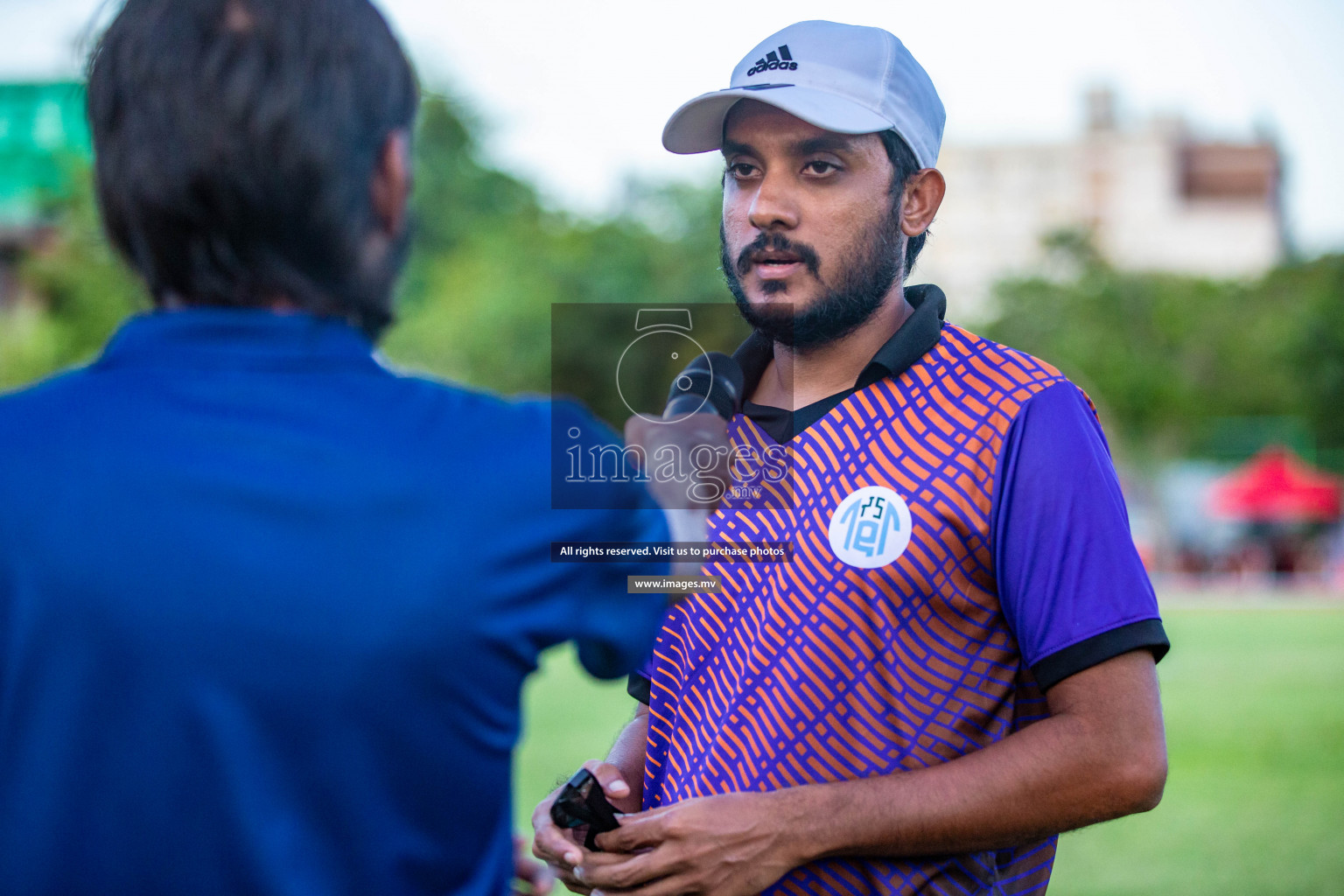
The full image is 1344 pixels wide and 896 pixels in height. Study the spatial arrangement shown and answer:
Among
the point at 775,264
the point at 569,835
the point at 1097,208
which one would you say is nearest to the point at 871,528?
the point at 775,264

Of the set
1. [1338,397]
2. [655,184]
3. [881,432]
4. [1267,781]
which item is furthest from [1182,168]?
[881,432]

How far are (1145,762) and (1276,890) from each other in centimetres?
636

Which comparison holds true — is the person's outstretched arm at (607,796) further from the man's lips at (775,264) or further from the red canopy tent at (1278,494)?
the red canopy tent at (1278,494)

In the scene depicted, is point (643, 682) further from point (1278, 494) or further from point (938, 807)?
point (1278, 494)

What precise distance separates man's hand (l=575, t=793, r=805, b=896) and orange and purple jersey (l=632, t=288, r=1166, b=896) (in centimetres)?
12

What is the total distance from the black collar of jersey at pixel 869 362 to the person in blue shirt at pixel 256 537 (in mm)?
947

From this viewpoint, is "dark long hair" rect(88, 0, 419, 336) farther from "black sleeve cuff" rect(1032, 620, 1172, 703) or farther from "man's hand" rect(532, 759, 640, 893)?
"black sleeve cuff" rect(1032, 620, 1172, 703)

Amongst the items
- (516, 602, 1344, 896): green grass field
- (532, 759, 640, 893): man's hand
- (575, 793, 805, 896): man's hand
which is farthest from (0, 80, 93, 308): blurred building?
(575, 793, 805, 896): man's hand

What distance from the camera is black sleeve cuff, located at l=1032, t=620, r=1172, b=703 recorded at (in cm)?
191

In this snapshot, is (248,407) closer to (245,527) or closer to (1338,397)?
(245,527)

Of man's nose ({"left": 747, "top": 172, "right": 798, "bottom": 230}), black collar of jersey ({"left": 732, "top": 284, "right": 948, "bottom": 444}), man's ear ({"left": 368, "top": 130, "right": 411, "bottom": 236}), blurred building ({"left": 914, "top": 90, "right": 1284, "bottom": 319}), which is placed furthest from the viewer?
blurred building ({"left": 914, "top": 90, "right": 1284, "bottom": 319})

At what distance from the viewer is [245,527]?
4.15ft

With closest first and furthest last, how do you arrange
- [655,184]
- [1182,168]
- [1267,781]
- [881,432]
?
[881,432]
[1267,781]
[655,184]
[1182,168]

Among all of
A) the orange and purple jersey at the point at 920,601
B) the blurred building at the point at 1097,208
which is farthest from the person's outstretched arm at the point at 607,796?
the blurred building at the point at 1097,208
